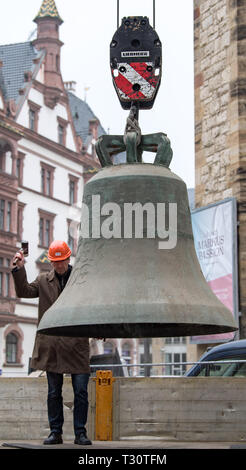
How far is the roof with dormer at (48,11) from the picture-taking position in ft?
159

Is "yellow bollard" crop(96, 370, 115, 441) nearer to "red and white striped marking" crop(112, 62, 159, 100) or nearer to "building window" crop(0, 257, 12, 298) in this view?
"red and white striped marking" crop(112, 62, 159, 100)

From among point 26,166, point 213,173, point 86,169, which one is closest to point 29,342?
point 26,166

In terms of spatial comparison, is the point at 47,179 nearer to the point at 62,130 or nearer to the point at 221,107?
the point at 62,130

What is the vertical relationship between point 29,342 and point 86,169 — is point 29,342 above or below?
below

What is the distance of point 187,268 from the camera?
17.3ft

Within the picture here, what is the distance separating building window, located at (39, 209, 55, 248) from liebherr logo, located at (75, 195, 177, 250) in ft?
140

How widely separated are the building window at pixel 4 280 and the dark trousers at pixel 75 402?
1432 inches

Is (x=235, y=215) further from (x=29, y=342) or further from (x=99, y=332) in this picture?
(x=29, y=342)

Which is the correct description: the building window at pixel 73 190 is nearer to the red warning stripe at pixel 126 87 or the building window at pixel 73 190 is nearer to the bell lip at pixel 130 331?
the bell lip at pixel 130 331

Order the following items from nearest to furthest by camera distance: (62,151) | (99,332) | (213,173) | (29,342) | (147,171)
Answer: (147,171)
(99,332)
(213,173)
(29,342)
(62,151)

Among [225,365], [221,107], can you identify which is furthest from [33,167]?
[225,365]

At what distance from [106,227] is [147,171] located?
394mm

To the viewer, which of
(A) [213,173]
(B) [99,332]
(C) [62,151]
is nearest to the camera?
(B) [99,332]

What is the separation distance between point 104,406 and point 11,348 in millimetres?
36053
